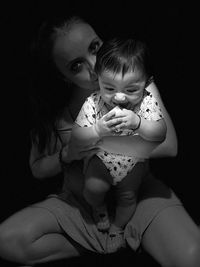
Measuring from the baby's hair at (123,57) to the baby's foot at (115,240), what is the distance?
1.65 feet

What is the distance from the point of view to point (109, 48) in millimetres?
1350

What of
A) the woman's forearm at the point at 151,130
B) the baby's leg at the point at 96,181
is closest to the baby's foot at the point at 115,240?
the baby's leg at the point at 96,181

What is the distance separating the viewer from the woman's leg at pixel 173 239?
1.53m

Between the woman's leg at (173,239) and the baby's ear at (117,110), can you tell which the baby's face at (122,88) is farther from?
the woman's leg at (173,239)

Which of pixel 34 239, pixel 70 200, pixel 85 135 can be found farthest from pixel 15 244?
pixel 85 135

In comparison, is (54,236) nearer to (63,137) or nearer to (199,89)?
(63,137)

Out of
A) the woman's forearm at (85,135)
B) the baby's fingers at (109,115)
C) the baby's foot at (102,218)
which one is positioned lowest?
the baby's foot at (102,218)

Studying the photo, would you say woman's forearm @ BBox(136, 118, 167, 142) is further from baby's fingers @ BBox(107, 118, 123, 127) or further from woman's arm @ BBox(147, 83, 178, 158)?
woman's arm @ BBox(147, 83, 178, 158)

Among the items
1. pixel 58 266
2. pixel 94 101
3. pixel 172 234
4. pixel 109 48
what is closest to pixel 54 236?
pixel 58 266

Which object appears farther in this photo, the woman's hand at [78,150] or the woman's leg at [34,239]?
the woman's leg at [34,239]

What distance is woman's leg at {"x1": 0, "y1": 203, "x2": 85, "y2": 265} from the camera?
5.34 ft

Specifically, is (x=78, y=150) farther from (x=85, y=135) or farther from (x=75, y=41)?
(x=75, y=41)

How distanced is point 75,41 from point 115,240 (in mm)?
586

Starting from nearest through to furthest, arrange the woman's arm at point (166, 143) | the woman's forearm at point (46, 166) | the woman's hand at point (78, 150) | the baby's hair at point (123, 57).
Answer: the baby's hair at point (123, 57) → the woman's hand at point (78, 150) → the woman's arm at point (166, 143) → the woman's forearm at point (46, 166)
